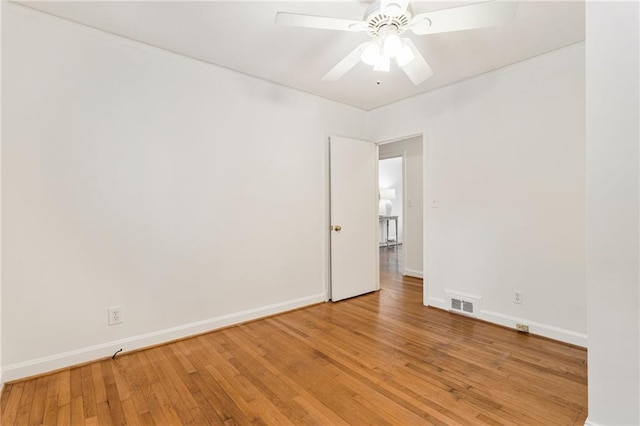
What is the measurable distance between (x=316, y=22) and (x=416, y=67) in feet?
2.63

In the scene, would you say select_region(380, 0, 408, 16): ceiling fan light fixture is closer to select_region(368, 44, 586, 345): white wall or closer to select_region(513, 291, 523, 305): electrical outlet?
select_region(368, 44, 586, 345): white wall

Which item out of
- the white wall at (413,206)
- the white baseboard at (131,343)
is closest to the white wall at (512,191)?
the white wall at (413,206)

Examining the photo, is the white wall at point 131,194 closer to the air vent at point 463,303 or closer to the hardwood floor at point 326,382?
the hardwood floor at point 326,382

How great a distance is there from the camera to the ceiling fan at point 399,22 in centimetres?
155

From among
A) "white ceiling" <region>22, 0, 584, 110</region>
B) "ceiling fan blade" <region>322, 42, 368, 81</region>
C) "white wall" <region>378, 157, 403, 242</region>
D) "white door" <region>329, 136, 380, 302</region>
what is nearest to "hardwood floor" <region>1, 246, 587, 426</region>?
"white door" <region>329, 136, 380, 302</region>

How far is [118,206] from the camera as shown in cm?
240

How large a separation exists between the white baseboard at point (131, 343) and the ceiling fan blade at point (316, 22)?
257cm

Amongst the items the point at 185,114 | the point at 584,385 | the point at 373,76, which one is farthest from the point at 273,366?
the point at 373,76

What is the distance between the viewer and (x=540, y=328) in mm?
Answer: 2711

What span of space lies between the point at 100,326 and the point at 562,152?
13.5 feet

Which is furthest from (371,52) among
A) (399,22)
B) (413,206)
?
(413,206)

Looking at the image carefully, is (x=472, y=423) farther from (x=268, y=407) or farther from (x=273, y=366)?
(x=273, y=366)

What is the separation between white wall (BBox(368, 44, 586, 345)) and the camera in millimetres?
2553

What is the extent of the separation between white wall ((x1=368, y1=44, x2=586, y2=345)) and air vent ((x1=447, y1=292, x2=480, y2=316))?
0.07 m
